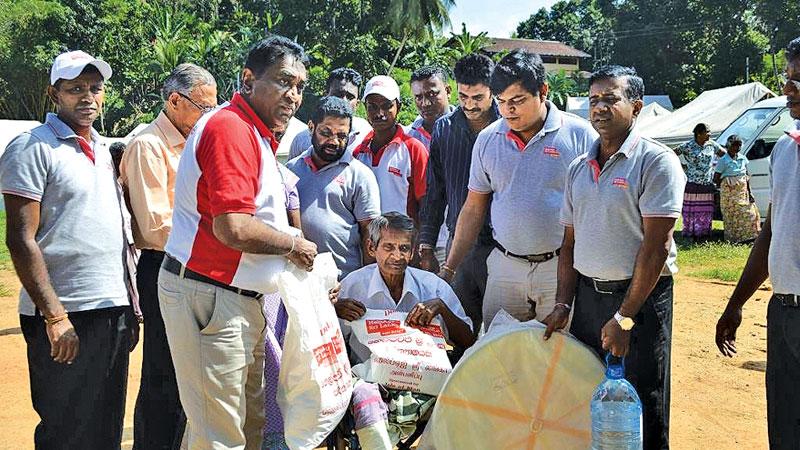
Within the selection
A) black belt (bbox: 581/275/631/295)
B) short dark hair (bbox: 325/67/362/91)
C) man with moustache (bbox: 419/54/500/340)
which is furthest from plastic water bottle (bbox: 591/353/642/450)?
short dark hair (bbox: 325/67/362/91)

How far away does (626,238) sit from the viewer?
130 inches

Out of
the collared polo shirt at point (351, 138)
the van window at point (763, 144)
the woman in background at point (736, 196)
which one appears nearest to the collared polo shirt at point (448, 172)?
the collared polo shirt at point (351, 138)

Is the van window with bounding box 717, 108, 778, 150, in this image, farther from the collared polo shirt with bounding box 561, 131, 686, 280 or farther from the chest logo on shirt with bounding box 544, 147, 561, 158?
the collared polo shirt with bounding box 561, 131, 686, 280

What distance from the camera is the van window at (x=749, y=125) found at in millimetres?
13180

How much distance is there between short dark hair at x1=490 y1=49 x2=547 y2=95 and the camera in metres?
3.81

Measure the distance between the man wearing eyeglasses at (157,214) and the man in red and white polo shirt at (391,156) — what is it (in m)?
1.32

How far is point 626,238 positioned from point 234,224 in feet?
5.47

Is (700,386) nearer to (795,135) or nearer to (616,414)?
(616,414)

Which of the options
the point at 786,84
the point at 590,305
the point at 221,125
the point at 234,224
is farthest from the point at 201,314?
the point at 786,84

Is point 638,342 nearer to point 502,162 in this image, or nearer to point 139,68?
point 502,162

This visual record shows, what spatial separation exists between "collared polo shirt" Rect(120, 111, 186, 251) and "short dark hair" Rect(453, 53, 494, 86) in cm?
175

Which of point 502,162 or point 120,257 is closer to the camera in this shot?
point 120,257

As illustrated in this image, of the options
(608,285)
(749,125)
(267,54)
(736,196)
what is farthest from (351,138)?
(749,125)

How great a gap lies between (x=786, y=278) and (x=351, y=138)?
10.4ft
